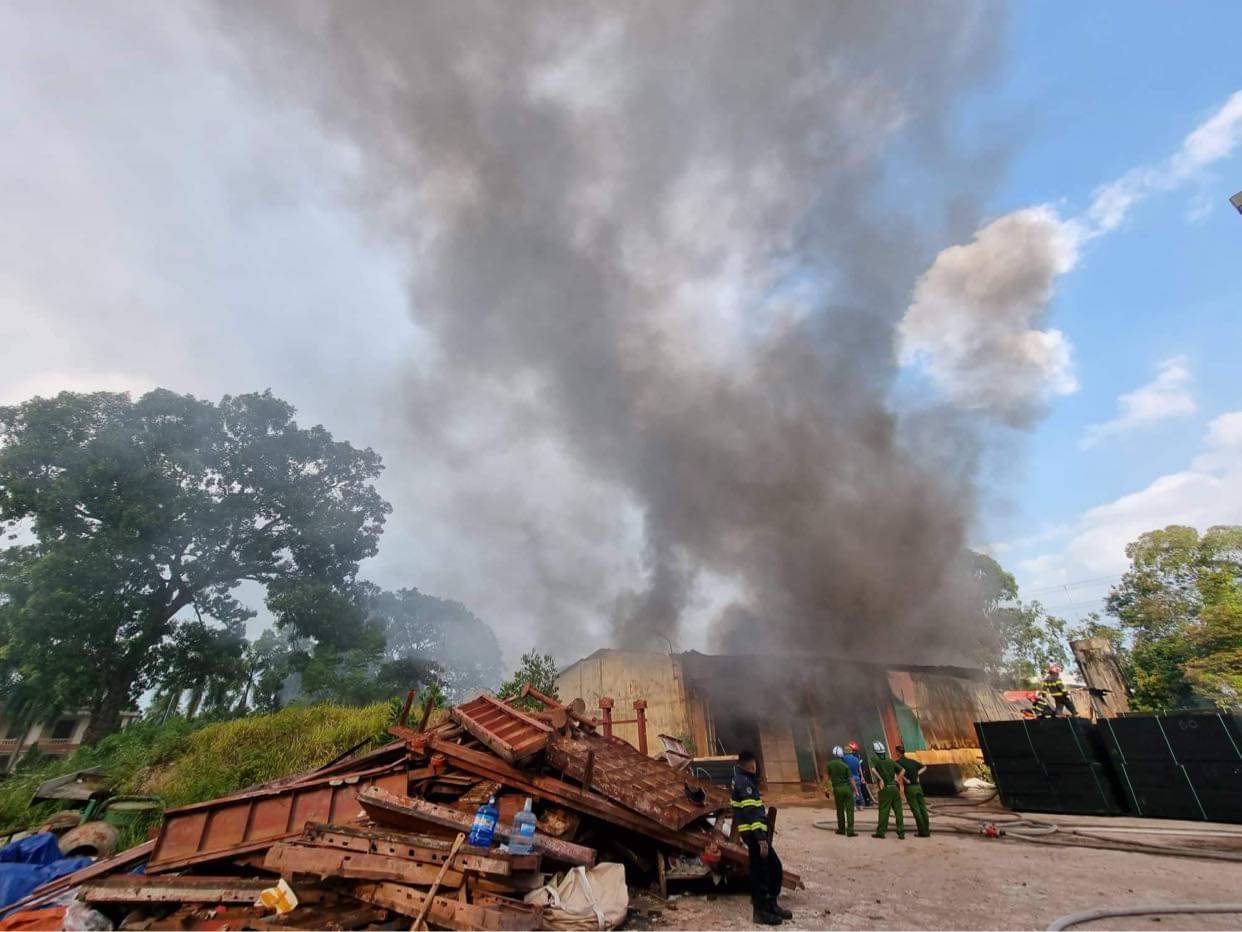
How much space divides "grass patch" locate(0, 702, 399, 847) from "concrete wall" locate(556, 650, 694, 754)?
296 inches

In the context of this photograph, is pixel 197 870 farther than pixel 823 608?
No

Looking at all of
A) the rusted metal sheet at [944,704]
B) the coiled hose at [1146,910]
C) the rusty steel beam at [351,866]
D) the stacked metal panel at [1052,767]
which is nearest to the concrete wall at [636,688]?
the rusted metal sheet at [944,704]

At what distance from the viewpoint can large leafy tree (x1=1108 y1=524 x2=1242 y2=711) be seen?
22.6 m

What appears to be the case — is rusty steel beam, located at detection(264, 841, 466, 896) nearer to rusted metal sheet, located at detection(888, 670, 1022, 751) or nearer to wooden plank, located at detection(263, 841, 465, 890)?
wooden plank, located at detection(263, 841, 465, 890)

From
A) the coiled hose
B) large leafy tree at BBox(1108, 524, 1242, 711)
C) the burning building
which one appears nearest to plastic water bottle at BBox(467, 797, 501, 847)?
the coiled hose

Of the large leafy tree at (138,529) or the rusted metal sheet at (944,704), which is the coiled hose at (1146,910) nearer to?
the rusted metal sheet at (944,704)

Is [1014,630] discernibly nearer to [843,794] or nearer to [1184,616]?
[1184,616]

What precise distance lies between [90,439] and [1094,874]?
30.0m

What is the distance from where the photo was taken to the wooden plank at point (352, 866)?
429 centimetres

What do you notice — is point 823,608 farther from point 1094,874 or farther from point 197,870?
point 197,870

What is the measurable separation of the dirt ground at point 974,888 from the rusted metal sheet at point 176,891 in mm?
3433

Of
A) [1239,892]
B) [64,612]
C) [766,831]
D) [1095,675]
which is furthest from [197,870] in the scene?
[64,612]

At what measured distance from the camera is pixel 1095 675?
13.1 m

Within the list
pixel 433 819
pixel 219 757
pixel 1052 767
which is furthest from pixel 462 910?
pixel 219 757
